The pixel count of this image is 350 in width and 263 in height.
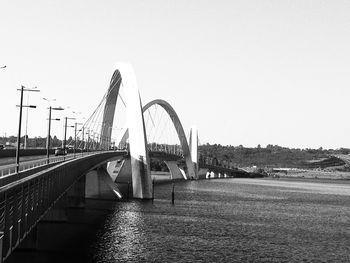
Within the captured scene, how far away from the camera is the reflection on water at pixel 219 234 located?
1839 inches

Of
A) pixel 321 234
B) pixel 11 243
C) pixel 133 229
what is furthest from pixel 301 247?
pixel 11 243

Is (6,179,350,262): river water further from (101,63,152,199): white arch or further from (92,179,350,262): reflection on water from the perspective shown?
(101,63,152,199): white arch

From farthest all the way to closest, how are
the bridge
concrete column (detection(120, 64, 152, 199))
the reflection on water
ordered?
concrete column (detection(120, 64, 152, 199)) < the reflection on water < the bridge

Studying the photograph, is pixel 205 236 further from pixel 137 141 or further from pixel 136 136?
pixel 136 136

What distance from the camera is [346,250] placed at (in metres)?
52.4

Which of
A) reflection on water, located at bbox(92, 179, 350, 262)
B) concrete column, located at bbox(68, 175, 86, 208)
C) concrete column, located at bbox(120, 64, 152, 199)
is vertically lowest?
reflection on water, located at bbox(92, 179, 350, 262)

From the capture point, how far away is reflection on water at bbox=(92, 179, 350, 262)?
4672 cm

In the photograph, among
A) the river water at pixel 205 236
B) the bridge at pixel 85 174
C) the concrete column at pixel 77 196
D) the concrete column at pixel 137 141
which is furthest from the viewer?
the concrete column at pixel 137 141

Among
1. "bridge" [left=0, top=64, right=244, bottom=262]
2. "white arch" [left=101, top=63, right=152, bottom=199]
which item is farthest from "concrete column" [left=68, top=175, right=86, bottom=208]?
"white arch" [left=101, top=63, right=152, bottom=199]

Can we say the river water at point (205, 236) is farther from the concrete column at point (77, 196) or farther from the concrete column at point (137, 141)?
the concrete column at point (137, 141)

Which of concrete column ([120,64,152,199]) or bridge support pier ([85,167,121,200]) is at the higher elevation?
concrete column ([120,64,152,199])

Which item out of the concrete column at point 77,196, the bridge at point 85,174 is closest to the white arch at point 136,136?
the bridge at point 85,174

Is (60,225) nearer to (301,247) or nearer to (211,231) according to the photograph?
(211,231)

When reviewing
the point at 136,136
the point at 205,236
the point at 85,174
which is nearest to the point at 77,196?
the point at 85,174
